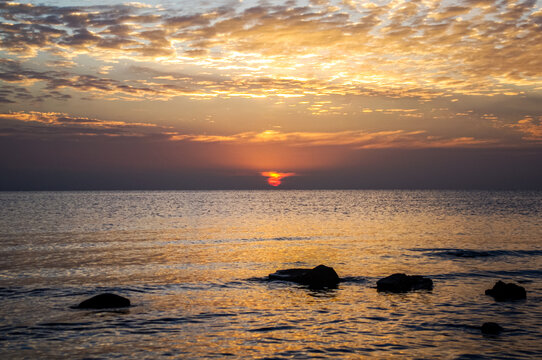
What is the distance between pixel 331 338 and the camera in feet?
57.8

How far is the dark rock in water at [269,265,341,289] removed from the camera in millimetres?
28516

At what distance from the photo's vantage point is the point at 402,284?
87.1 feet

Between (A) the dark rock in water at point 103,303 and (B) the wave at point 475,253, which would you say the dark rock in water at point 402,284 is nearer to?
(A) the dark rock in water at point 103,303

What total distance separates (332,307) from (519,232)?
49451 millimetres

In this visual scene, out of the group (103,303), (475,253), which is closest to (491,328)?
(103,303)

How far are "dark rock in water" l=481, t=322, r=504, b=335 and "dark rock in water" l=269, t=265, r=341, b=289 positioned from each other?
36.0ft

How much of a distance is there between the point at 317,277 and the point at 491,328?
12.1m

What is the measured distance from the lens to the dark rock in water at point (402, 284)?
2642 cm

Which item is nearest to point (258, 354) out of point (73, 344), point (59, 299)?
point (73, 344)

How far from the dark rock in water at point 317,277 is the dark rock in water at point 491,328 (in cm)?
1097

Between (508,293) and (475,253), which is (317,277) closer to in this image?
(508,293)

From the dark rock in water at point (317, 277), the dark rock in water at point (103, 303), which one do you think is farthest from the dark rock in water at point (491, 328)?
the dark rock in water at point (103, 303)

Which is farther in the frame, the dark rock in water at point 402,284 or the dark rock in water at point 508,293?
the dark rock in water at point 402,284

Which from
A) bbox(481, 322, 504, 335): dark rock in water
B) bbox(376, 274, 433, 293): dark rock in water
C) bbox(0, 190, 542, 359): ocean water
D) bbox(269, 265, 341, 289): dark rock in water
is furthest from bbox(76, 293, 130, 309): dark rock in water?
bbox(481, 322, 504, 335): dark rock in water
